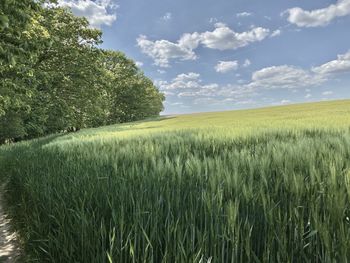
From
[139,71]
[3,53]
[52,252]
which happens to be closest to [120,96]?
[139,71]

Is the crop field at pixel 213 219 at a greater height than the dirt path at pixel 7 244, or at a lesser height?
greater

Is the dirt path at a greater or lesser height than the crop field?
lesser

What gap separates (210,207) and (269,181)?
44.4 inches

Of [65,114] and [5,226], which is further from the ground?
[65,114]

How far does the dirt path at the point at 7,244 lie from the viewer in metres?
4.73

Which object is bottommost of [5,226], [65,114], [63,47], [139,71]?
[5,226]

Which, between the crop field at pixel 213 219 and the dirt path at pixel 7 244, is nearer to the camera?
the crop field at pixel 213 219

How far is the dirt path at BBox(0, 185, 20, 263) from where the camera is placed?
473 centimetres

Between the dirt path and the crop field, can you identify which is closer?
the crop field

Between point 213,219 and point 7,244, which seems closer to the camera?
point 213,219

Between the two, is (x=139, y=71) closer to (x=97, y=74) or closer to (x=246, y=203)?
(x=97, y=74)

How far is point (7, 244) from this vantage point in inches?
210

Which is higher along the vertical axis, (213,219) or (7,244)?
(213,219)

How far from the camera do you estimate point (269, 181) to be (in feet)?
10.3
